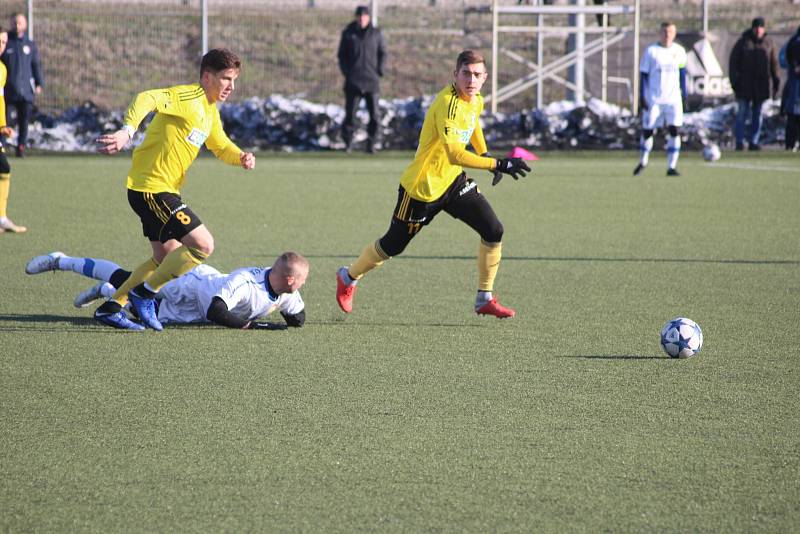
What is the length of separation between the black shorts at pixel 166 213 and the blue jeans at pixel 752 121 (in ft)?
61.0

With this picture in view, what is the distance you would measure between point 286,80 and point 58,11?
525 centimetres

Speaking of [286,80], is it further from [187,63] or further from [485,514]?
[485,514]

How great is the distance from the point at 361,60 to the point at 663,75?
260 inches

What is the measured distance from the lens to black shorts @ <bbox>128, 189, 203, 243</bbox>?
716 centimetres

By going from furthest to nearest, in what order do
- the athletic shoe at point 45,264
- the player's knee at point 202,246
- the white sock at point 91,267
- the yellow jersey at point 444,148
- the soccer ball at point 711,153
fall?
the soccer ball at point 711,153 → the athletic shoe at point 45,264 → the white sock at point 91,267 → the yellow jersey at point 444,148 → the player's knee at point 202,246

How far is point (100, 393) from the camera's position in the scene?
5.73m

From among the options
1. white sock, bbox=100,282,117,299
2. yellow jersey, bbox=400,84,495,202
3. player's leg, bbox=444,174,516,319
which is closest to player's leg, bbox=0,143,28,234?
white sock, bbox=100,282,117,299

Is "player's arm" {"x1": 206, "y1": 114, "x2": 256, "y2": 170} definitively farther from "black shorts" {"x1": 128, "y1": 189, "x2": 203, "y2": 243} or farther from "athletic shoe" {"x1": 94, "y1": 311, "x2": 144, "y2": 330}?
"athletic shoe" {"x1": 94, "y1": 311, "x2": 144, "y2": 330}

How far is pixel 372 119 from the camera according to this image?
77.3 feet

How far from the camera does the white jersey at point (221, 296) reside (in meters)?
7.20

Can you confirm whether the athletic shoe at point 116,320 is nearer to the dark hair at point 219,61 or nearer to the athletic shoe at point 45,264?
the athletic shoe at point 45,264

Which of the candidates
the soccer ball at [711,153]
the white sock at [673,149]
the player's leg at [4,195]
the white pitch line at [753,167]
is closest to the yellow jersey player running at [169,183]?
the player's leg at [4,195]


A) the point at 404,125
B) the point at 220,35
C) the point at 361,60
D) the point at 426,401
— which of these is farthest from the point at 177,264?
the point at 220,35

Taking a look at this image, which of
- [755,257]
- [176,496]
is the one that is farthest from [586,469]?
[755,257]
